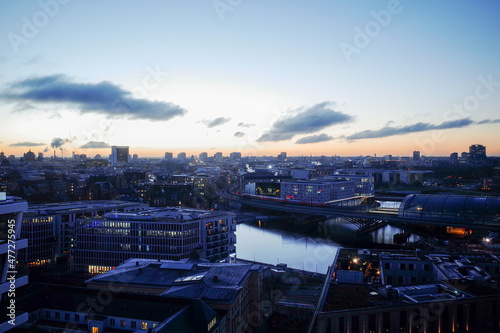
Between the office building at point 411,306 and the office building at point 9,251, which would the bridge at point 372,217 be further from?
the office building at point 9,251

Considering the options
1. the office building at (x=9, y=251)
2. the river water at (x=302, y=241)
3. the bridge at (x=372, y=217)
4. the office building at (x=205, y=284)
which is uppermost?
the office building at (x=9, y=251)

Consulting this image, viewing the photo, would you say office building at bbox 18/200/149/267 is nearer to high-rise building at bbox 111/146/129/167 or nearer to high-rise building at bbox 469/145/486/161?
high-rise building at bbox 111/146/129/167

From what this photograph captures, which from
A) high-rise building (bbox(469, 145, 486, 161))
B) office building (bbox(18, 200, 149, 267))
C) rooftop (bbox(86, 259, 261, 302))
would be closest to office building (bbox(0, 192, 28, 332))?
rooftop (bbox(86, 259, 261, 302))

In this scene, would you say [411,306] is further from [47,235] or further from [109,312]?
[47,235]

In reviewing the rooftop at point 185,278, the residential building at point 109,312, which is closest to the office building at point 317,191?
the rooftop at point 185,278

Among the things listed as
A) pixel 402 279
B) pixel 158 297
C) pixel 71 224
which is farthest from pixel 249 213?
pixel 158 297
